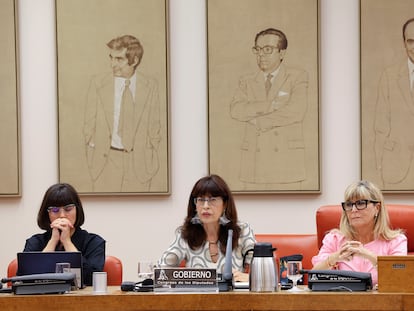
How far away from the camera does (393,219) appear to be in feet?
13.3

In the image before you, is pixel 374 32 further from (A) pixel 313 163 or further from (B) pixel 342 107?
(A) pixel 313 163

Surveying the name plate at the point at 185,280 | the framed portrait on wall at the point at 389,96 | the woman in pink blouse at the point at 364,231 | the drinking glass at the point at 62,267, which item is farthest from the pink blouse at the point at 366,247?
the drinking glass at the point at 62,267

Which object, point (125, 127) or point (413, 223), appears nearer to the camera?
point (413, 223)

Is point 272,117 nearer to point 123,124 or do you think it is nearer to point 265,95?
point 265,95

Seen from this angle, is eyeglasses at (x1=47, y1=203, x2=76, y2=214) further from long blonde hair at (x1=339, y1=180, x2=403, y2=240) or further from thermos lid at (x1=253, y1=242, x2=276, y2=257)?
long blonde hair at (x1=339, y1=180, x2=403, y2=240)

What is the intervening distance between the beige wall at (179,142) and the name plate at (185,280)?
1942 mm

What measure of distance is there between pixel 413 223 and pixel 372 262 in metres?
0.58

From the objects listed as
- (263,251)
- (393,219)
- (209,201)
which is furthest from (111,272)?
(393,219)

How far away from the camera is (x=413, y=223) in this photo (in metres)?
4.00

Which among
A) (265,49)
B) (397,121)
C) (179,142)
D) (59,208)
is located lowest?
(59,208)

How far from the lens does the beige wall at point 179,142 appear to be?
4.96 m

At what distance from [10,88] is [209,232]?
6.48ft

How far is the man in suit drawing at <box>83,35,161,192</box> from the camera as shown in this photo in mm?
5004

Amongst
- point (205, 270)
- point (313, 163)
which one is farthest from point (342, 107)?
point (205, 270)
